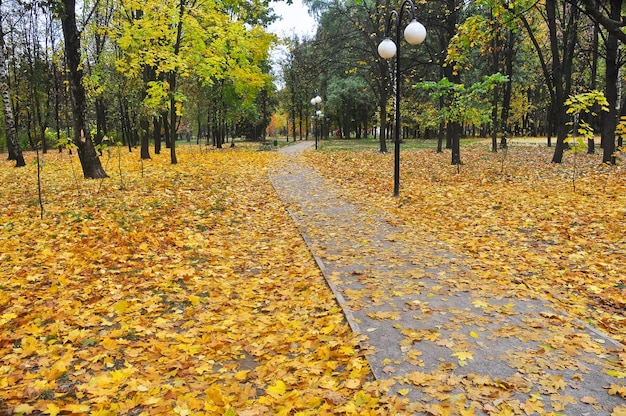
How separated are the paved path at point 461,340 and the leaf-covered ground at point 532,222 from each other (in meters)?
0.54

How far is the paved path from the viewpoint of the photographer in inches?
115

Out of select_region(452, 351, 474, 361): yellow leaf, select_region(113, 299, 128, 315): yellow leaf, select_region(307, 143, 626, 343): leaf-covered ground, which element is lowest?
select_region(452, 351, 474, 361): yellow leaf

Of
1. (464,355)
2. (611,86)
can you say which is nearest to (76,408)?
(464,355)

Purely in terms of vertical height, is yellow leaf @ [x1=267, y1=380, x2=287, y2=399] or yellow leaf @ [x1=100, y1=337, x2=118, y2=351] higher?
yellow leaf @ [x1=100, y1=337, x2=118, y2=351]

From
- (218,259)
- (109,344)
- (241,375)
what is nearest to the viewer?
(241,375)

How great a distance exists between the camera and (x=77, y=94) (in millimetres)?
11133

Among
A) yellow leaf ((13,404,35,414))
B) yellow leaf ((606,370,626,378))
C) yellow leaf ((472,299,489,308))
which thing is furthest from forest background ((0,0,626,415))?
yellow leaf ((472,299,489,308))

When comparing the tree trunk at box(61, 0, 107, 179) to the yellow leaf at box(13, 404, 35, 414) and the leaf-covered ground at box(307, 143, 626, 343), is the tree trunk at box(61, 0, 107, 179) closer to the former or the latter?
the leaf-covered ground at box(307, 143, 626, 343)

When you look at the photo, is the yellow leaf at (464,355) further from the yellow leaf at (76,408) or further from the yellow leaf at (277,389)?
the yellow leaf at (76,408)

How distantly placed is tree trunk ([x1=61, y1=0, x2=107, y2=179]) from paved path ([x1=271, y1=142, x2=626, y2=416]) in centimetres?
871

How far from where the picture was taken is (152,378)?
3383 mm

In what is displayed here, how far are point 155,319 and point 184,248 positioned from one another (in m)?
2.42

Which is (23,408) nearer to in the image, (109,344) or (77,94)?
(109,344)

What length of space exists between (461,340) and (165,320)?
317cm
